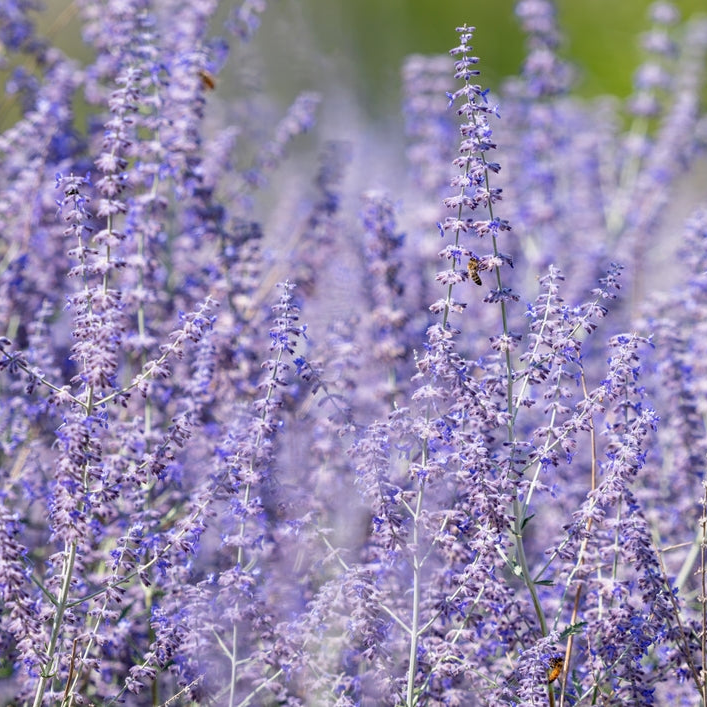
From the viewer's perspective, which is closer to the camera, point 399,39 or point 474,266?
point 474,266

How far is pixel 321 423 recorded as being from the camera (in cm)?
315

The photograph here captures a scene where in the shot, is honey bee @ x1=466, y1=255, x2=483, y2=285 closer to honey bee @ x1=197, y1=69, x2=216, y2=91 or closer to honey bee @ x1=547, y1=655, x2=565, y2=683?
honey bee @ x1=547, y1=655, x2=565, y2=683

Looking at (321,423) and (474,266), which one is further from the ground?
(474,266)

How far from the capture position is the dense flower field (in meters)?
2.32

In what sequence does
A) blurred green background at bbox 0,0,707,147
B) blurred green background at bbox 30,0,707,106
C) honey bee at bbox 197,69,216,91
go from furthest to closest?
blurred green background at bbox 30,0,707,106
blurred green background at bbox 0,0,707,147
honey bee at bbox 197,69,216,91

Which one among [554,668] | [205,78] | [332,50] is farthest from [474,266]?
[332,50]

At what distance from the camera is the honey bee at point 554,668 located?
7.49 ft

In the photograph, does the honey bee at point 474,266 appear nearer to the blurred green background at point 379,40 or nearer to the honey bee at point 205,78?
the blurred green background at point 379,40

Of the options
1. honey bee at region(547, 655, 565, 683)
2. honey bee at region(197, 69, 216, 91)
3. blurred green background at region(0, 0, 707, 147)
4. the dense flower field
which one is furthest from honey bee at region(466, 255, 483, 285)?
honey bee at region(197, 69, 216, 91)

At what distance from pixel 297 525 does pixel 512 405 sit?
0.58 metres

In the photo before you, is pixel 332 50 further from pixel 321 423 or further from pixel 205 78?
pixel 321 423

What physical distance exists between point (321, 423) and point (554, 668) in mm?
1072

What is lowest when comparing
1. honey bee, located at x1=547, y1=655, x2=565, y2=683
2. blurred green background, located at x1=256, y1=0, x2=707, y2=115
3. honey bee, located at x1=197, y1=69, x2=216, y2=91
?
blurred green background, located at x1=256, y1=0, x2=707, y2=115

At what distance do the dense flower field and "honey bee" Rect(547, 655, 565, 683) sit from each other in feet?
0.04
